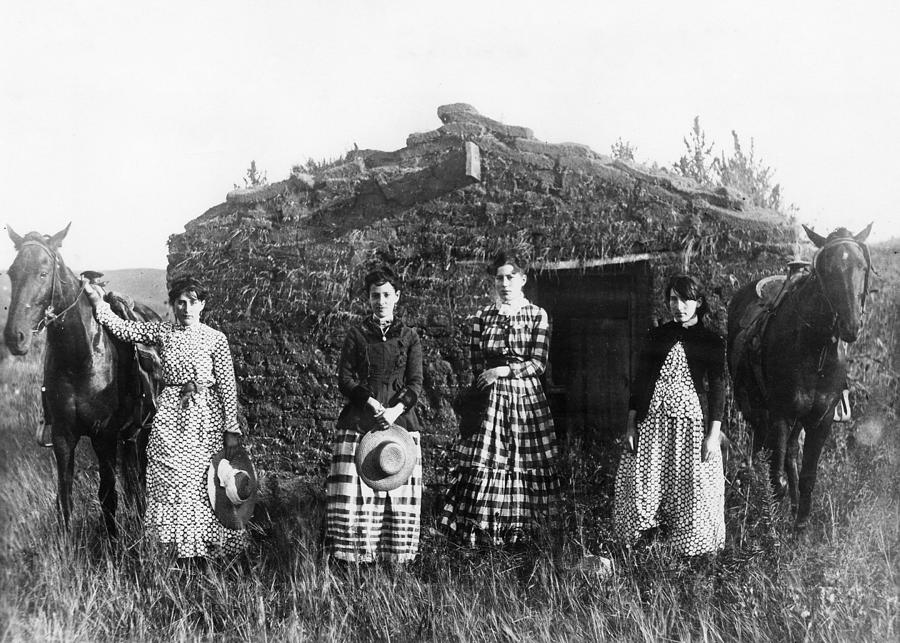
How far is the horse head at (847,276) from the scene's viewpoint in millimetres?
4512

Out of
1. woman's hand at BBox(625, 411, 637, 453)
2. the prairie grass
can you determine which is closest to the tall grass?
the prairie grass

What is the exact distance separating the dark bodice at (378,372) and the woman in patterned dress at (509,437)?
16.4 inches

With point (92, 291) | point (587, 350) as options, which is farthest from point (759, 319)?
point (92, 291)

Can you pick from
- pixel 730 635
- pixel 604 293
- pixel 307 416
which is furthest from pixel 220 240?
pixel 730 635

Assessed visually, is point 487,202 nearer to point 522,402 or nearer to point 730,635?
point 522,402

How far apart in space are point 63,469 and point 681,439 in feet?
12.3

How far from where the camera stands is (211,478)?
4559mm

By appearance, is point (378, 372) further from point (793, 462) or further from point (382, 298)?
point (793, 462)

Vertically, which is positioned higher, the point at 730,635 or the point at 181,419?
the point at 181,419

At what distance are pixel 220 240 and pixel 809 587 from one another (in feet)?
16.1

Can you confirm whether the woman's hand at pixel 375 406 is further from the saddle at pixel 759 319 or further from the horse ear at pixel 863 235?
the horse ear at pixel 863 235

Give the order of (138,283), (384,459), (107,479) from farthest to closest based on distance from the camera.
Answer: (138,283) → (107,479) → (384,459)

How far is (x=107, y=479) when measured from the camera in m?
5.23

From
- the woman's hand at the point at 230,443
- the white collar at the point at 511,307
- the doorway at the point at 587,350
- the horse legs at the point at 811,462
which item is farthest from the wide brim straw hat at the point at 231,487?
the horse legs at the point at 811,462
